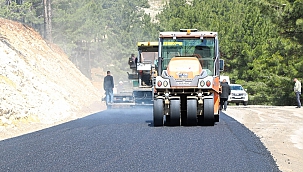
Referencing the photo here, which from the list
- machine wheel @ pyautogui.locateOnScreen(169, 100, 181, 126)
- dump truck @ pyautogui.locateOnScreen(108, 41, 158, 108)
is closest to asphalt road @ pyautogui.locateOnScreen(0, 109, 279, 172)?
machine wheel @ pyautogui.locateOnScreen(169, 100, 181, 126)

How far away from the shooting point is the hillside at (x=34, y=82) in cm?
2306

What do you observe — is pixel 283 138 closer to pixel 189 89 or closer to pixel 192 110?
pixel 192 110

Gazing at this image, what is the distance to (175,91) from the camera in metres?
18.7

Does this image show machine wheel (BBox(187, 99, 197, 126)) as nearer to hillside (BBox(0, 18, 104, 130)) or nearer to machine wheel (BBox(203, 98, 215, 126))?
machine wheel (BBox(203, 98, 215, 126))

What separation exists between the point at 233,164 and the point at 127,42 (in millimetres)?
66587

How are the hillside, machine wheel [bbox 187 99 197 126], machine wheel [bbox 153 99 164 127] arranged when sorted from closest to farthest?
machine wheel [bbox 187 99 197 126], machine wheel [bbox 153 99 164 127], the hillside

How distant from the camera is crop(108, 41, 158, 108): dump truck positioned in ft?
95.8

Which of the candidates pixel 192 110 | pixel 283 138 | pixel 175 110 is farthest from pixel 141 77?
pixel 283 138

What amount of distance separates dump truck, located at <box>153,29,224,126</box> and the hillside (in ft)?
18.6

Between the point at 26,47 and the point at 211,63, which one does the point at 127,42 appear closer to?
the point at 26,47

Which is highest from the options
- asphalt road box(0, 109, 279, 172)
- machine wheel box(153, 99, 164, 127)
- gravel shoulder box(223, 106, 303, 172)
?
machine wheel box(153, 99, 164, 127)

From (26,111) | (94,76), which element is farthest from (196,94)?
(94,76)

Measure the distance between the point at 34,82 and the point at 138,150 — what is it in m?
18.4

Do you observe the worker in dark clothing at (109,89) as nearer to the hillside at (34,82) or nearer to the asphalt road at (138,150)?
the hillside at (34,82)
